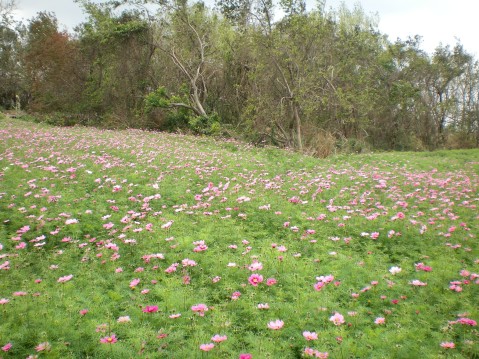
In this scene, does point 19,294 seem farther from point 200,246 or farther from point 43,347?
point 200,246

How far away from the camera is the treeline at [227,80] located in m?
16.5

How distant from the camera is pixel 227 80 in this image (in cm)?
1970

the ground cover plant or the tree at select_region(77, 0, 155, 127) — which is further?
the tree at select_region(77, 0, 155, 127)

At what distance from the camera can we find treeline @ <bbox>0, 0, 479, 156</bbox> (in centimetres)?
1653

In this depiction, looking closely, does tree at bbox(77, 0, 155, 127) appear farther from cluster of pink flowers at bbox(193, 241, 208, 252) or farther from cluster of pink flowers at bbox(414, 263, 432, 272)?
cluster of pink flowers at bbox(414, 263, 432, 272)

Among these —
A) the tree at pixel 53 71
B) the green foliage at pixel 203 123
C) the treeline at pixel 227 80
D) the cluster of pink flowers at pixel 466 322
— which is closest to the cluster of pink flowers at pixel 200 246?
the cluster of pink flowers at pixel 466 322

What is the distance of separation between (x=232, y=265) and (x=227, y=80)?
17.3 m

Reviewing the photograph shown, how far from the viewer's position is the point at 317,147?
1402cm

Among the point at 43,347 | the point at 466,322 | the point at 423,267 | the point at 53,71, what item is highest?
the point at 53,71

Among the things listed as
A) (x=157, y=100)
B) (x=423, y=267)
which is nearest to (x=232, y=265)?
(x=423, y=267)

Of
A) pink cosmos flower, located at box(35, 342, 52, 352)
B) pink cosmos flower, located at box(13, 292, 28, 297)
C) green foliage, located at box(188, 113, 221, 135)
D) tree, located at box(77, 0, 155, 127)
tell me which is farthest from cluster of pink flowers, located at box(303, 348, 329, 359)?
tree, located at box(77, 0, 155, 127)

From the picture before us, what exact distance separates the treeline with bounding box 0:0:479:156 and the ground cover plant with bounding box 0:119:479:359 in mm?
9342

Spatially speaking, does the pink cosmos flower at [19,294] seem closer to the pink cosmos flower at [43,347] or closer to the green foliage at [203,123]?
the pink cosmos flower at [43,347]

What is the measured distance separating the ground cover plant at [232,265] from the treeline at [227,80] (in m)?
9.34
